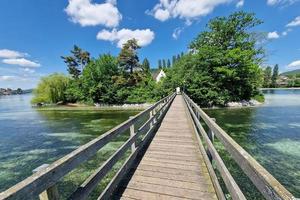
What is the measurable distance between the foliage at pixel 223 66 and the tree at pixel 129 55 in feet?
28.9

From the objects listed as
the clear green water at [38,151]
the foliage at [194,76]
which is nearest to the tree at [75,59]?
the foliage at [194,76]

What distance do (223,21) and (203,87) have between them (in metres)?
10.5

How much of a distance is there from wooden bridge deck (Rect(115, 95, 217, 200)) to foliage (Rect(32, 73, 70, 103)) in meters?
37.0

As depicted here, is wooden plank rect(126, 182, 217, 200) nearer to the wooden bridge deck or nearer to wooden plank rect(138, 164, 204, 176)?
the wooden bridge deck

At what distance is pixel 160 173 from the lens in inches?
129

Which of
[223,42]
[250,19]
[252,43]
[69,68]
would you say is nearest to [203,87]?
[223,42]

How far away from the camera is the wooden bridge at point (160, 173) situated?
1241mm

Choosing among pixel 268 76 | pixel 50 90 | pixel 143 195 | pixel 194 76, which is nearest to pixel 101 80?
pixel 50 90

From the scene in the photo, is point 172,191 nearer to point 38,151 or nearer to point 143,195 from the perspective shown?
point 143,195

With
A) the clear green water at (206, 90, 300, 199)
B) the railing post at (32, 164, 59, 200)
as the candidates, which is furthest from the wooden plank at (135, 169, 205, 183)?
the clear green water at (206, 90, 300, 199)

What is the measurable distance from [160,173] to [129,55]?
102ft

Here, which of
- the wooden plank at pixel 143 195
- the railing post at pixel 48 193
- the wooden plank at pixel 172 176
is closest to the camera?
the railing post at pixel 48 193

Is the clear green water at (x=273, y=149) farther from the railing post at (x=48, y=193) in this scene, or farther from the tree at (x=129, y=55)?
the tree at (x=129, y=55)

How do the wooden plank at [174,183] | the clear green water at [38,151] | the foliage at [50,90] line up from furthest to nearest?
1. the foliage at [50,90]
2. the clear green water at [38,151]
3. the wooden plank at [174,183]
